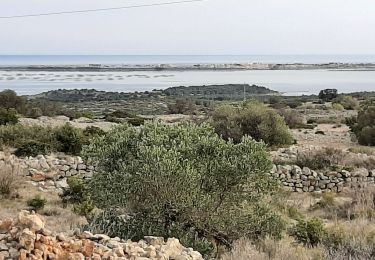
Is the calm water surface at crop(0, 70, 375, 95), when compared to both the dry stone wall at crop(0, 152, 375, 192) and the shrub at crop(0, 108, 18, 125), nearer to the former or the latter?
the shrub at crop(0, 108, 18, 125)

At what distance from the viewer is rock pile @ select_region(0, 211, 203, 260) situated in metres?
5.33

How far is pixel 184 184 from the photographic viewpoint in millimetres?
7484

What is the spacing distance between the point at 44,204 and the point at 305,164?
920 cm

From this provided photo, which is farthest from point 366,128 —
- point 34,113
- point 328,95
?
point 328,95

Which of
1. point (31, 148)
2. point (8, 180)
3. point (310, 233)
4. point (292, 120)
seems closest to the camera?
point (310, 233)

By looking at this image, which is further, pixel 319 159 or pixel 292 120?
pixel 292 120

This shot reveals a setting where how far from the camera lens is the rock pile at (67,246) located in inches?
210

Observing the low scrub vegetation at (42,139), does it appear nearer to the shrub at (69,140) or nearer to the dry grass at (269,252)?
the shrub at (69,140)

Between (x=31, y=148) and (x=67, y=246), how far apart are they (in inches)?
509

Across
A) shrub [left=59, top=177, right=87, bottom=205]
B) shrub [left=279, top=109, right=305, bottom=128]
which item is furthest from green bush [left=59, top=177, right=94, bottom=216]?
shrub [left=279, top=109, right=305, bottom=128]

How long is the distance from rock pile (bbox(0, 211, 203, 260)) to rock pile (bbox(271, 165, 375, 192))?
1129 cm

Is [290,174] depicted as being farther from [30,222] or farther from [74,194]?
[30,222]

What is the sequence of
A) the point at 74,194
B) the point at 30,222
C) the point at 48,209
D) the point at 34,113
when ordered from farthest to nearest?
the point at 34,113, the point at 74,194, the point at 48,209, the point at 30,222

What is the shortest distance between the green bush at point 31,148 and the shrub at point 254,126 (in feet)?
24.5
